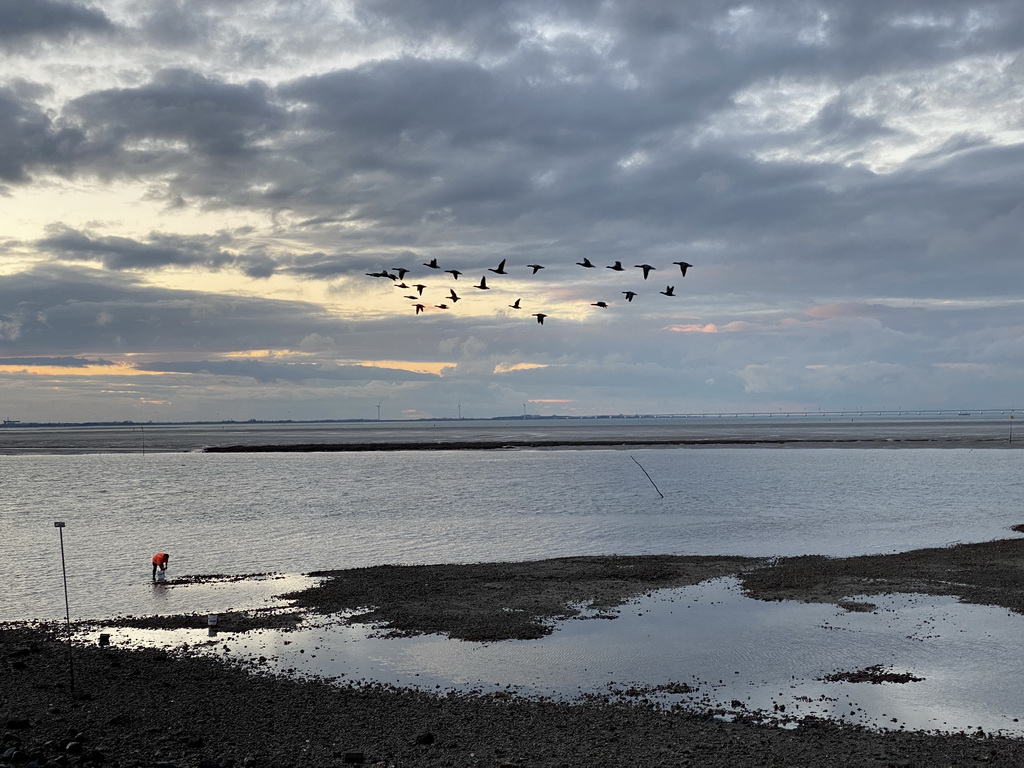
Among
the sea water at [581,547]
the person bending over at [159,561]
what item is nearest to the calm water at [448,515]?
the sea water at [581,547]

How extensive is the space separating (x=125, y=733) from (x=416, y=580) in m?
13.6

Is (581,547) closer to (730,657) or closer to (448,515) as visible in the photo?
(448,515)

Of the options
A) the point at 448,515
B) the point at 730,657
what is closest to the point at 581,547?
the point at 448,515

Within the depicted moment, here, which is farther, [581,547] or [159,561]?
[581,547]

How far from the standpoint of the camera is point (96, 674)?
17078 millimetres

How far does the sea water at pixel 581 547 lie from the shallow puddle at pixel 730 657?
8 cm

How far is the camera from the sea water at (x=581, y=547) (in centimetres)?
1752

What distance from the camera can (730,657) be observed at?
736 inches

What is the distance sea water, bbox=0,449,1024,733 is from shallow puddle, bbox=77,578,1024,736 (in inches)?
3.0

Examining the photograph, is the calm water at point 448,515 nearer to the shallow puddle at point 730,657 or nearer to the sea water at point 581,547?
the sea water at point 581,547

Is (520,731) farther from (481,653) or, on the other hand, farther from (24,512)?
(24,512)

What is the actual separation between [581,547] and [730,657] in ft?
52.5

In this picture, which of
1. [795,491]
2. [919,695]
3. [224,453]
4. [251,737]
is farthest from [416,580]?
[224,453]

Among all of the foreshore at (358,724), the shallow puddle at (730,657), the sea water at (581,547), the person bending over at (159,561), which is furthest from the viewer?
the person bending over at (159,561)
